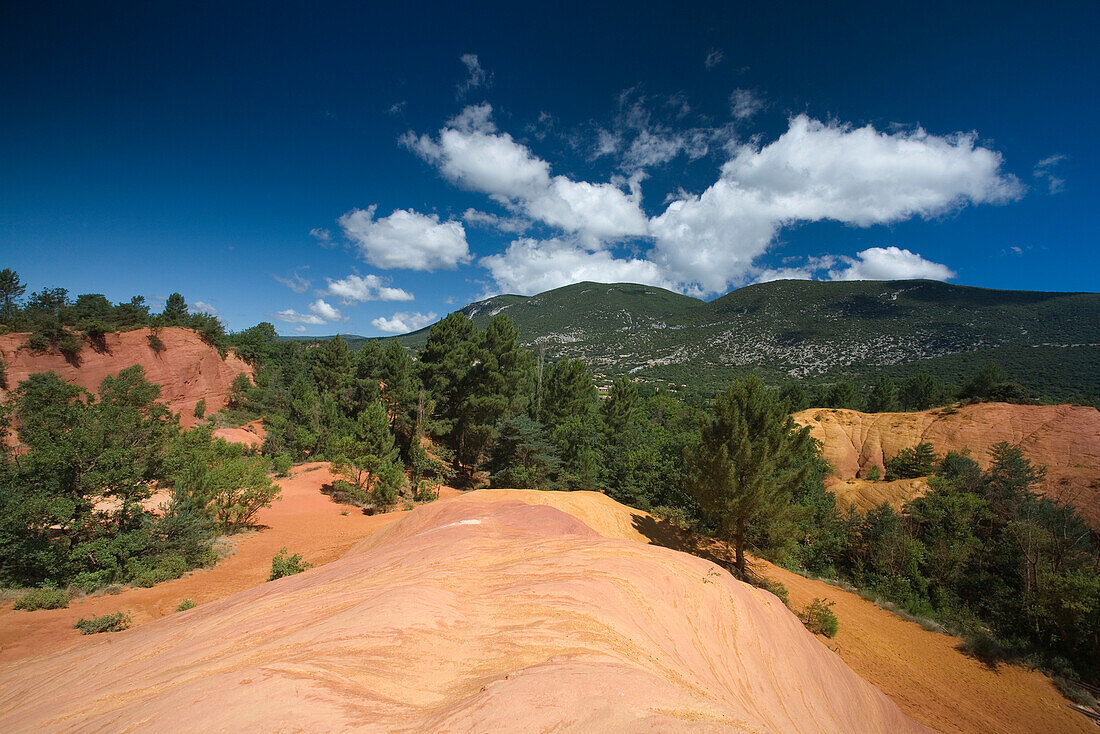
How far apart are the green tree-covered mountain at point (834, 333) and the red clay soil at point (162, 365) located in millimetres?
29061

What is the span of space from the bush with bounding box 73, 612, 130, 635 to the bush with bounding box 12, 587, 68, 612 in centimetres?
157

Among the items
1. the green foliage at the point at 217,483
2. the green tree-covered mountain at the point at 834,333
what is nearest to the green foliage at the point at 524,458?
the green foliage at the point at 217,483

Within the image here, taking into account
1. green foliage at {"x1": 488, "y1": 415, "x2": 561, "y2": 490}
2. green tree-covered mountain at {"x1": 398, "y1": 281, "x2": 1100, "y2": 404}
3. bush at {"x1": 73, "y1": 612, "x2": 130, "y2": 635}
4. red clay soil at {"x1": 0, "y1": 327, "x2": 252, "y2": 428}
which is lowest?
bush at {"x1": 73, "y1": 612, "x2": 130, "y2": 635}

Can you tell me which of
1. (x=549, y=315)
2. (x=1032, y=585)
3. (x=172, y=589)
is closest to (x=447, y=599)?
(x=172, y=589)

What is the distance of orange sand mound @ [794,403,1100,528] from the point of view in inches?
1048

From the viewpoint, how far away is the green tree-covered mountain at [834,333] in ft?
230

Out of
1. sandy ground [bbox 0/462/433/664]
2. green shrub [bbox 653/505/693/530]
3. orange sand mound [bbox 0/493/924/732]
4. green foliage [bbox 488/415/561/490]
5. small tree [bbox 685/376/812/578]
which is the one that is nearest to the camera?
orange sand mound [bbox 0/493/924/732]

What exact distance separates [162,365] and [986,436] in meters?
78.6

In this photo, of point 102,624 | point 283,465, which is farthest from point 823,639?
point 283,465

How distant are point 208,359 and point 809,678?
5642 cm

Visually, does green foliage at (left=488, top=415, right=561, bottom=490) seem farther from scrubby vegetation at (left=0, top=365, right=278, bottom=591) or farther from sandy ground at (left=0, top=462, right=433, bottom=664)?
scrubby vegetation at (left=0, top=365, right=278, bottom=591)

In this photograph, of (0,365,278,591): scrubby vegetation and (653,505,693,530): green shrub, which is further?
(653,505,693,530): green shrub

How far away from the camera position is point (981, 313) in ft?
289

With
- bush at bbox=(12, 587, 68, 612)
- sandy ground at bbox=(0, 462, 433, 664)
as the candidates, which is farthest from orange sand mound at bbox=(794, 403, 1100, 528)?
bush at bbox=(12, 587, 68, 612)
